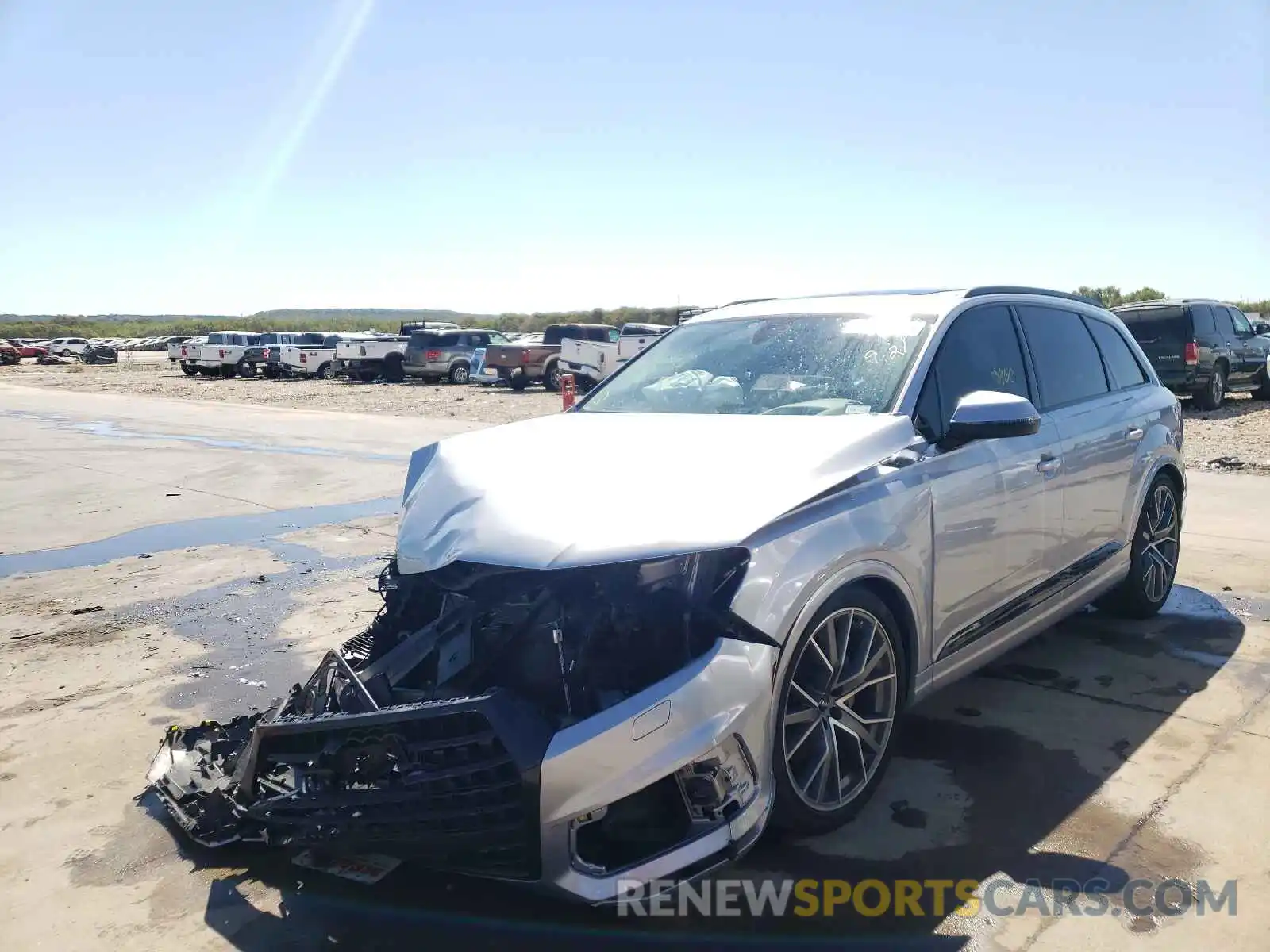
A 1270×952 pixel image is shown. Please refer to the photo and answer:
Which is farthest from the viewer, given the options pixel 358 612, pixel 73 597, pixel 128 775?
pixel 73 597

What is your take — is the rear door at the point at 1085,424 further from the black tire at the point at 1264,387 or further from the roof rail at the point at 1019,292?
the black tire at the point at 1264,387

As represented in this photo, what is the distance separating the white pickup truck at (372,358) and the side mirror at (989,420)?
1199 inches

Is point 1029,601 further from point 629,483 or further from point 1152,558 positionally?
point 629,483

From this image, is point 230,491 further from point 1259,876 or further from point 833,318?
point 1259,876

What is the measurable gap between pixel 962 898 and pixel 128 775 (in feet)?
10.2

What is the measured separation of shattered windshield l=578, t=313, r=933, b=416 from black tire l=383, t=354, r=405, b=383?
29.5m

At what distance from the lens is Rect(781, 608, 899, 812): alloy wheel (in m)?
3.04

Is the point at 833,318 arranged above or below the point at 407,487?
above

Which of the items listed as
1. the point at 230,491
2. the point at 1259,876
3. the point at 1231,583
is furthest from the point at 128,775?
the point at 230,491

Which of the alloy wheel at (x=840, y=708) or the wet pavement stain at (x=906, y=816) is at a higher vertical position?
the alloy wheel at (x=840, y=708)

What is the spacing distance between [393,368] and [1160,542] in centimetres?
3008

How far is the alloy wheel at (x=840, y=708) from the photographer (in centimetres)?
304

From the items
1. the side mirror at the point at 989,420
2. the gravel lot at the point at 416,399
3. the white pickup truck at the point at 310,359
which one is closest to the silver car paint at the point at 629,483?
the side mirror at the point at 989,420

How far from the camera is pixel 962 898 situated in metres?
2.90
